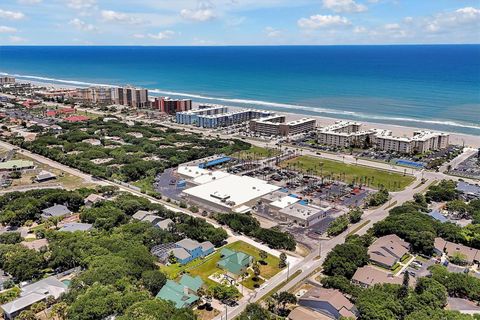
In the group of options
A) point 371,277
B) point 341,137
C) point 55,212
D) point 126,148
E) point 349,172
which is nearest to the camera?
point 371,277

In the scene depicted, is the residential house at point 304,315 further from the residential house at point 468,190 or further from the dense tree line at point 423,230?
the residential house at point 468,190

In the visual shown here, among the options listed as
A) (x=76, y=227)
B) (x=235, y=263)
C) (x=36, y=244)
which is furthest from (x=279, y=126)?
(x=36, y=244)

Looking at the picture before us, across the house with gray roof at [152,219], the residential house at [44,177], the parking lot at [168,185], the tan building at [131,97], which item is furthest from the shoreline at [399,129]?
the house with gray roof at [152,219]

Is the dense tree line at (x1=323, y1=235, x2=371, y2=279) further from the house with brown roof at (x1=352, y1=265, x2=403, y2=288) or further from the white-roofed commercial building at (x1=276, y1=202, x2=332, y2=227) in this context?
the white-roofed commercial building at (x1=276, y1=202, x2=332, y2=227)

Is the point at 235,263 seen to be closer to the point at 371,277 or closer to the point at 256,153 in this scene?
the point at 371,277

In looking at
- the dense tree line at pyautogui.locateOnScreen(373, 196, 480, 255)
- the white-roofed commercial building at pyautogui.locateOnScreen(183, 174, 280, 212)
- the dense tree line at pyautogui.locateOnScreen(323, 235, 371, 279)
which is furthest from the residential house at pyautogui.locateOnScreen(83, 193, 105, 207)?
the dense tree line at pyautogui.locateOnScreen(373, 196, 480, 255)

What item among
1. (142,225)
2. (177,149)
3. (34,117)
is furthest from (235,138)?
(34,117)

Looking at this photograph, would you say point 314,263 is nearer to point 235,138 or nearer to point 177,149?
point 177,149
